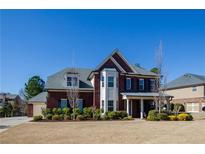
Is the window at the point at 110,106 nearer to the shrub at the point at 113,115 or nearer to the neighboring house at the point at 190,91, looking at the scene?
the shrub at the point at 113,115

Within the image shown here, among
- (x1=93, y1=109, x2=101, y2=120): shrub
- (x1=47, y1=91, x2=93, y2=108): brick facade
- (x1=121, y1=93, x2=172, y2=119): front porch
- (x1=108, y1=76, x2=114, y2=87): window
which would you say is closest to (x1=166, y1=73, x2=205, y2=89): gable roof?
(x1=121, y1=93, x2=172, y2=119): front porch

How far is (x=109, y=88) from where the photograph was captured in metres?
34.7

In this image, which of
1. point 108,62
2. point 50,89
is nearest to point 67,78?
point 50,89

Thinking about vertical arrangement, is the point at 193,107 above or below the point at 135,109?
below

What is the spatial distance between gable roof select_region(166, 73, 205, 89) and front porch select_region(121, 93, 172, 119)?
506 inches

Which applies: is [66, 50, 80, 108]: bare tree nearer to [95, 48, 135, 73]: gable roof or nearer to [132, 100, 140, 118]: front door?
[95, 48, 135, 73]: gable roof

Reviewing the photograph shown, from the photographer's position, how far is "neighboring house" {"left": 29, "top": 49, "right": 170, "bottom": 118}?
113 feet

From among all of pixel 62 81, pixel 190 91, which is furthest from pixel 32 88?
pixel 190 91

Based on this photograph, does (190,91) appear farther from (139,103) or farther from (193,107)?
(139,103)

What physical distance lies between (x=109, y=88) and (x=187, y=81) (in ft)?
67.5

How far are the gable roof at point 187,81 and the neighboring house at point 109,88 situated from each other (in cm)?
1289
